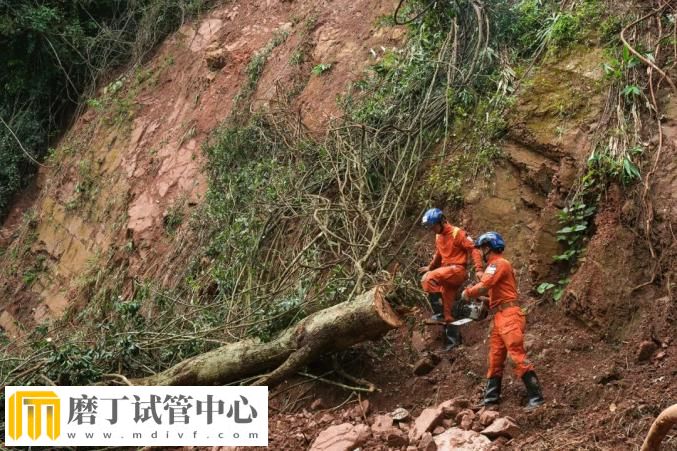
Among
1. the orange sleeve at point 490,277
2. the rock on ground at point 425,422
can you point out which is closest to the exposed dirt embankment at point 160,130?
the orange sleeve at point 490,277

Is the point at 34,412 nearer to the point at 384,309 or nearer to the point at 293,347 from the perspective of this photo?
the point at 293,347

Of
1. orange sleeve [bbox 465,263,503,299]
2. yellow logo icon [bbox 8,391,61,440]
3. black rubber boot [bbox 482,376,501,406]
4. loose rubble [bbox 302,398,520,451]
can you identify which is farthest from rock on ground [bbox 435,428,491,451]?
yellow logo icon [bbox 8,391,61,440]

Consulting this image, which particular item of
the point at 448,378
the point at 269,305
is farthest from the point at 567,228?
the point at 269,305

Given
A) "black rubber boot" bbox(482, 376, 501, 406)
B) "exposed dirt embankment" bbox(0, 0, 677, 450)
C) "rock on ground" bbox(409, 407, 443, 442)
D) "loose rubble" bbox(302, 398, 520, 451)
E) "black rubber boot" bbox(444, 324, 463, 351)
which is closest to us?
"loose rubble" bbox(302, 398, 520, 451)

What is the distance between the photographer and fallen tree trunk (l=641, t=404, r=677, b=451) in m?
3.72

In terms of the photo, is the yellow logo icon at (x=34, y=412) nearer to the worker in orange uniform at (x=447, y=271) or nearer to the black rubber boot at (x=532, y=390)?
the worker in orange uniform at (x=447, y=271)

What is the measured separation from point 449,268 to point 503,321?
1.24 metres

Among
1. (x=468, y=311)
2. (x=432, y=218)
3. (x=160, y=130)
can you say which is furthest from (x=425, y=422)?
(x=160, y=130)

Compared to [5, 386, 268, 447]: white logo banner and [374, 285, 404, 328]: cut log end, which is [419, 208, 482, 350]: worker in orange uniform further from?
[5, 386, 268, 447]: white logo banner

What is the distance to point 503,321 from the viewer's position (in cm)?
639

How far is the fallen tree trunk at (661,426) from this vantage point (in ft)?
12.2

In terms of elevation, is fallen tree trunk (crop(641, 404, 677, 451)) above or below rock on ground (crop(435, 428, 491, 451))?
above

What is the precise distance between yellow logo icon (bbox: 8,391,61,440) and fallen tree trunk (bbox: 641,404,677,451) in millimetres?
4965

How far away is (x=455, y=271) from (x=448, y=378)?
916 millimetres
